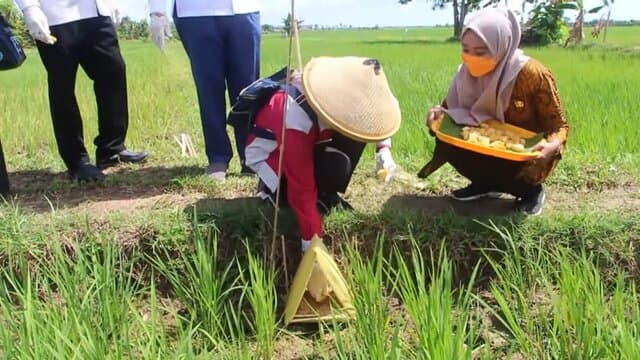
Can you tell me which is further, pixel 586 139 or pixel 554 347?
pixel 586 139

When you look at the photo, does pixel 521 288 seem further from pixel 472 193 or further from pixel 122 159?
pixel 122 159

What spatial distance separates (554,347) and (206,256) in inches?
42.3

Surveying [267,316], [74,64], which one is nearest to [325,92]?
[267,316]

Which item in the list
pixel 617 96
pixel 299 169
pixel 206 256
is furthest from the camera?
pixel 617 96

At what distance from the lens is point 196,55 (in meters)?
2.93

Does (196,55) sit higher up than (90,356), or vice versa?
(196,55)

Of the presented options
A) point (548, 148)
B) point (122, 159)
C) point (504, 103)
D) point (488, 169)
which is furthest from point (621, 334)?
point (122, 159)

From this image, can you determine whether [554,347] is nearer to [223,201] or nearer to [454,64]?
[223,201]

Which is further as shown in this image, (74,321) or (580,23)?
(580,23)

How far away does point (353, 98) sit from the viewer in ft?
6.89

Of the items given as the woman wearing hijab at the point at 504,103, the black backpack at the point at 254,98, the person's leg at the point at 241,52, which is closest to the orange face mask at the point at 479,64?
the woman wearing hijab at the point at 504,103

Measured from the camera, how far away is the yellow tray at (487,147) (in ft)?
7.25

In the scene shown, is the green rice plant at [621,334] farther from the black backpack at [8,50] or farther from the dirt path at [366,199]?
the black backpack at [8,50]

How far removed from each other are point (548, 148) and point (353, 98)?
724 millimetres
